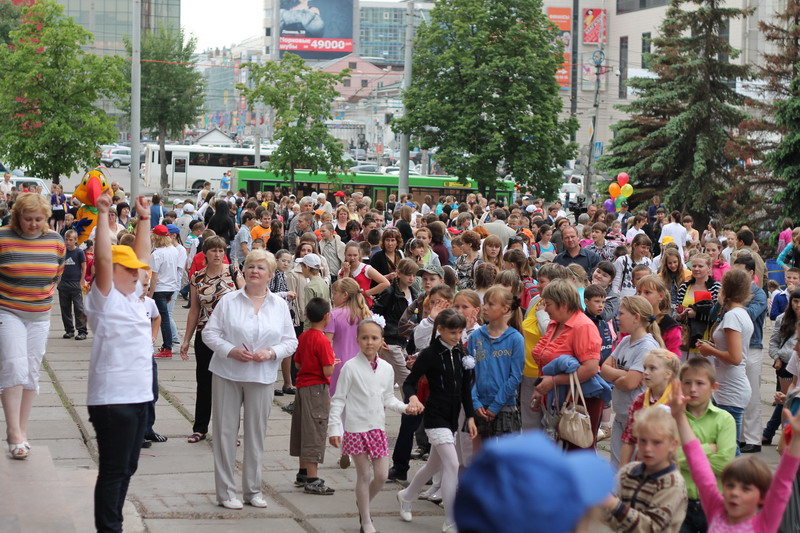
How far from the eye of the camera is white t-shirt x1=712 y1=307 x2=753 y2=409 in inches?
336

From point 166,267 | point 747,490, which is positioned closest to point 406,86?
point 166,267

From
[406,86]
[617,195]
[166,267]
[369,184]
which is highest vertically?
[406,86]

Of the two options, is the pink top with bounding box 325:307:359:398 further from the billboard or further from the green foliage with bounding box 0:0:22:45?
the billboard

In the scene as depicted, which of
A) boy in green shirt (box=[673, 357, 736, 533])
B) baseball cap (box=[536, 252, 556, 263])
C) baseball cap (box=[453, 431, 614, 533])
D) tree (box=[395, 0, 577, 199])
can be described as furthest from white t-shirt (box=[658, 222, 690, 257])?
baseball cap (box=[453, 431, 614, 533])

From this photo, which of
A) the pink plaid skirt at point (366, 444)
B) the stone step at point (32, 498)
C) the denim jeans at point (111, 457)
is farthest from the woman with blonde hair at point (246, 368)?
the denim jeans at point (111, 457)

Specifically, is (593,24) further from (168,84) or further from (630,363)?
(630,363)

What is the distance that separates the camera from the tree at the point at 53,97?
2958cm

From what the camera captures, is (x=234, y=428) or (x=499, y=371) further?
(x=234, y=428)

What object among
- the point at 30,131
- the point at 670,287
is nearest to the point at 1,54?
the point at 30,131

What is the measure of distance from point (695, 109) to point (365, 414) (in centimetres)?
3255

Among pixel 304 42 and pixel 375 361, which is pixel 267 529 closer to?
pixel 375 361

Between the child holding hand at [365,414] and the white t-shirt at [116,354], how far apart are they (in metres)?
1.57

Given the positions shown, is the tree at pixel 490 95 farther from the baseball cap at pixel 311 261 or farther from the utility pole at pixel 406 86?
the baseball cap at pixel 311 261

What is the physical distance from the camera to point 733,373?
8664mm
